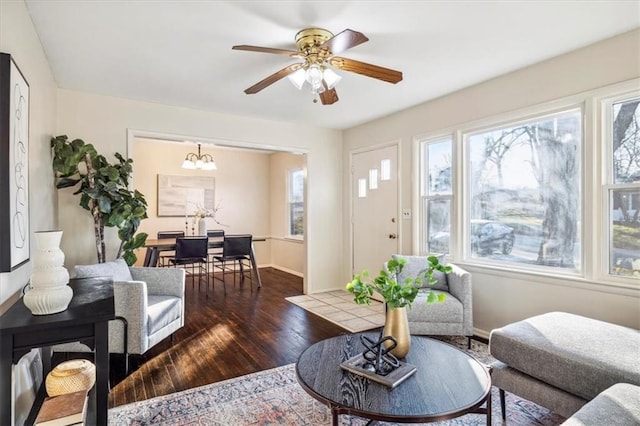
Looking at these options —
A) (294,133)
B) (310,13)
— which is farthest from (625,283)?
(294,133)

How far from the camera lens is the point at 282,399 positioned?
7.48 feet

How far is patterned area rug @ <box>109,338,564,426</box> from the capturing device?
6.70 ft

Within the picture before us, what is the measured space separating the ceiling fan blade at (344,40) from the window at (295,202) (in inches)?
183

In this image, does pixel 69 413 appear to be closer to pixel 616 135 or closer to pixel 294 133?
pixel 616 135

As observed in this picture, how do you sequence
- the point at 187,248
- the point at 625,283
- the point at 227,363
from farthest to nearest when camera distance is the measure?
the point at 187,248
the point at 227,363
the point at 625,283

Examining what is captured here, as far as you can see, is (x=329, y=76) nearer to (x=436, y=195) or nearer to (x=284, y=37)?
(x=284, y=37)

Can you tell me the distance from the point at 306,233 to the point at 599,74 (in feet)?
12.2

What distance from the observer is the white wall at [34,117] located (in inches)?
71.8

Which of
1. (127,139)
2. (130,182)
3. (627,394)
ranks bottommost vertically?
(627,394)

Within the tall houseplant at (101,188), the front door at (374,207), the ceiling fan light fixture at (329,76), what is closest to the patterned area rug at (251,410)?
the tall houseplant at (101,188)

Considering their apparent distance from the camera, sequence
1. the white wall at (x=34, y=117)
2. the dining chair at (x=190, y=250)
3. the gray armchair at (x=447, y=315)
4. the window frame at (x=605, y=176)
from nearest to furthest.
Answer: the white wall at (x=34, y=117) → the window frame at (x=605, y=176) → the gray armchair at (x=447, y=315) → the dining chair at (x=190, y=250)

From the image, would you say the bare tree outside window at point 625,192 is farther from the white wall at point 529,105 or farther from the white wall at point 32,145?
the white wall at point 32,145

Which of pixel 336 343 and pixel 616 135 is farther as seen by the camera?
pixel 616 135

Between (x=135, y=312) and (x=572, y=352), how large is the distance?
2.82 metres
